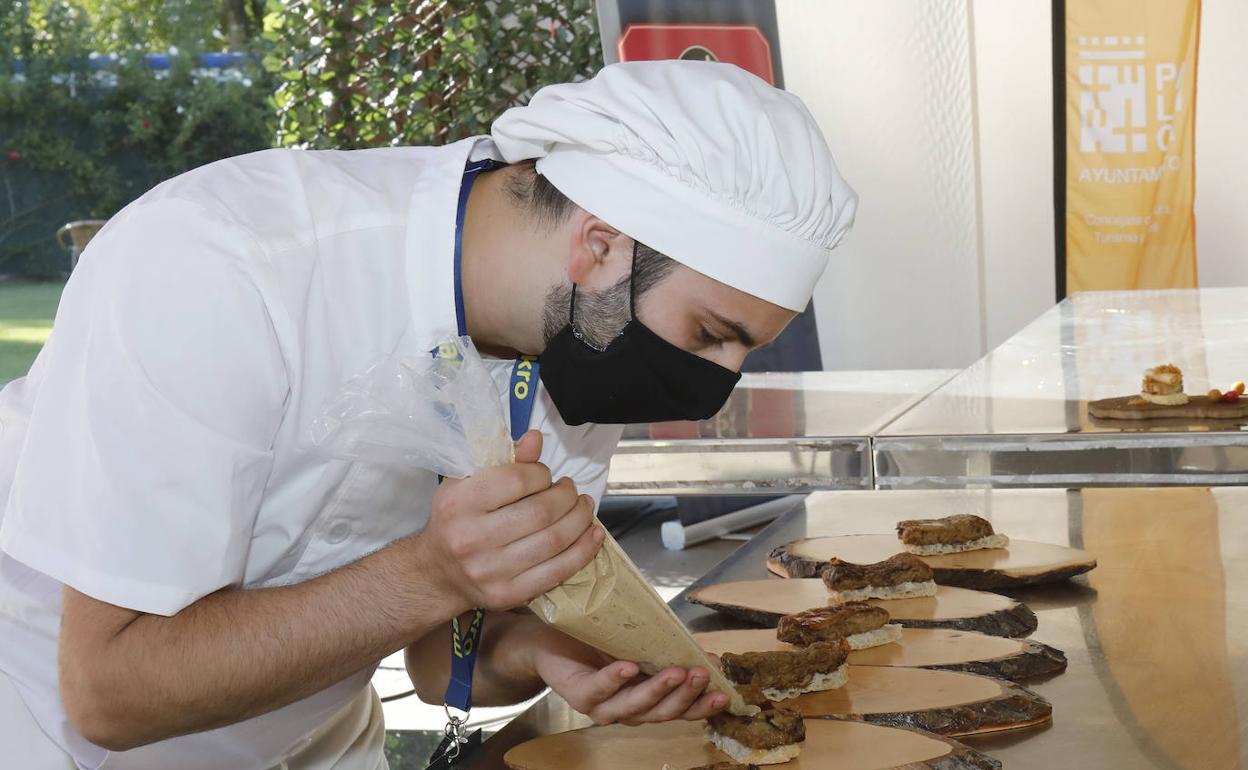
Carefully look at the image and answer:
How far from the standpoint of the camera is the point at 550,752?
126 cm

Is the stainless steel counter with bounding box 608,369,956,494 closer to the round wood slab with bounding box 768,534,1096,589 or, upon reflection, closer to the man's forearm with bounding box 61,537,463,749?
the round wood slab with bounding box 768,534,1096,589

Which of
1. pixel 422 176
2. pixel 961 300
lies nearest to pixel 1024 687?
pixel 422 176

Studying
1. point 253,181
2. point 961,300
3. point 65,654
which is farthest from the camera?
point 961,300

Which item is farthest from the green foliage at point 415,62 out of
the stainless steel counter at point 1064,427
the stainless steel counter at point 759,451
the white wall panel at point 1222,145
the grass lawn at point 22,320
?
the stainless steel counter at point 759,451

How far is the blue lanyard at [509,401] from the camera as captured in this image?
54.0 inches

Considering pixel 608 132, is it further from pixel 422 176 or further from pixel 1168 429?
pixel 1168 429

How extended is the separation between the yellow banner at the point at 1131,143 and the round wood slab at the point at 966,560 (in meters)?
4.28

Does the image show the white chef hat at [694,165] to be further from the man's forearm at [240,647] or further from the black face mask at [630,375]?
the man's forearm at [240,647]

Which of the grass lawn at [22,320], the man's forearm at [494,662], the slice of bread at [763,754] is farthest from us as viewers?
the grass lawn at [22,320]

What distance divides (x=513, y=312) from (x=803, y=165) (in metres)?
0.33

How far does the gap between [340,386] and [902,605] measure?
0.78 meters

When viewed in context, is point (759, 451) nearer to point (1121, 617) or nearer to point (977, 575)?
point (977, 575)

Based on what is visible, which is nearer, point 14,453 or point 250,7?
point 14,453

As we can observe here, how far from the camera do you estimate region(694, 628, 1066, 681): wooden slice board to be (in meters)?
1.43
